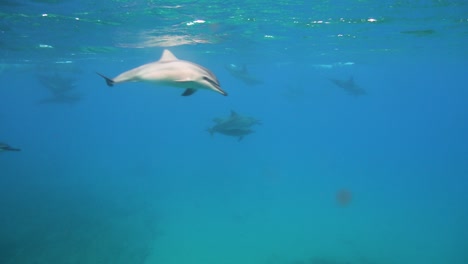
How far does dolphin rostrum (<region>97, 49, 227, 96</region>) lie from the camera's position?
464 centimetres

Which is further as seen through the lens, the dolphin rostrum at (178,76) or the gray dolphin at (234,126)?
the gray dolphin at (234,126)

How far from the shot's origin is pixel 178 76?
15.6ft

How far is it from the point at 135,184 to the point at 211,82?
80.4 ft

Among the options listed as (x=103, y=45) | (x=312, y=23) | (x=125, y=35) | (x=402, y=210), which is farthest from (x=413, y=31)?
(x=103, y=45)

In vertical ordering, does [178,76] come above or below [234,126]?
above

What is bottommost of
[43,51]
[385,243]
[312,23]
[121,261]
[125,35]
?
[385,243]

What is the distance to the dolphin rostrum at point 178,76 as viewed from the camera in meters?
4.64

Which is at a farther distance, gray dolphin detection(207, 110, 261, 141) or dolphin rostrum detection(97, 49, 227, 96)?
gray dolphin detection(207, 110, 261, 141)

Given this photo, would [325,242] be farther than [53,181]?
No

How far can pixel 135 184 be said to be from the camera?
27094 millimetres

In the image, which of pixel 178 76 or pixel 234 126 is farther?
pixel 234 126

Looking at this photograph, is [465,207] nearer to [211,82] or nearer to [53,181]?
[211,82]

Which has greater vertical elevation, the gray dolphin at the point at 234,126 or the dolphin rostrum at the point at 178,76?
the dolphin rostrum at the point at 178,76

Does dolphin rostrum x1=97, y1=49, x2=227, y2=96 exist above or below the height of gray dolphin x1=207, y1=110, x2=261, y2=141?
above
